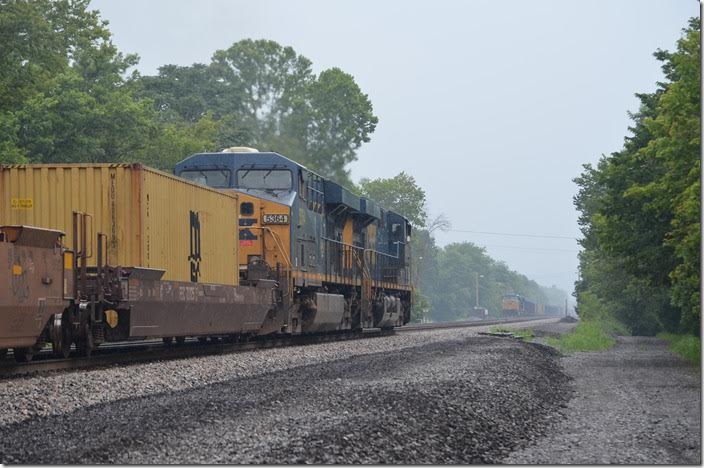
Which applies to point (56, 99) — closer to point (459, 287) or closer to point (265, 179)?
point (265, 179)

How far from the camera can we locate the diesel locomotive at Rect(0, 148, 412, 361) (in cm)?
1409

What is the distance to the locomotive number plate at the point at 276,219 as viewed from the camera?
22.5 meters

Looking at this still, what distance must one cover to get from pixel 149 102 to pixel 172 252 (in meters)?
30.9

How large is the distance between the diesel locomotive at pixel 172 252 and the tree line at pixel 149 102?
534 inches

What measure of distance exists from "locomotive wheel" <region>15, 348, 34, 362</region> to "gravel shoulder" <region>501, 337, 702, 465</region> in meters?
7.54

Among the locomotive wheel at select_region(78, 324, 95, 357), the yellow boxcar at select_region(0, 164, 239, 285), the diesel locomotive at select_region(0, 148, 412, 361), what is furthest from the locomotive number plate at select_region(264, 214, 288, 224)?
the locomotive wheel at select_region(78, 324, 95, 357)

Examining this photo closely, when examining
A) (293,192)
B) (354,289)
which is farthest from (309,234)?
(354,289)

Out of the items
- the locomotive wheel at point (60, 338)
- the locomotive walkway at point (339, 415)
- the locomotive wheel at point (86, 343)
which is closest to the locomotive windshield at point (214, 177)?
the locomotive walkway at point (339, 415)

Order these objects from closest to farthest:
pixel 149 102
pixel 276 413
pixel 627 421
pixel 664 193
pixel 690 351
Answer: pixel 276 413, pixel 627 421, pixel 664 193, pixel 690 351, pixel 149 102

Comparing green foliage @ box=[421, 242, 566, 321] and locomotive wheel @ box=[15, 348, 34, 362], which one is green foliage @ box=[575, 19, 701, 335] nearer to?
locomotive wheel @ box=[15, 348, 34, 362]

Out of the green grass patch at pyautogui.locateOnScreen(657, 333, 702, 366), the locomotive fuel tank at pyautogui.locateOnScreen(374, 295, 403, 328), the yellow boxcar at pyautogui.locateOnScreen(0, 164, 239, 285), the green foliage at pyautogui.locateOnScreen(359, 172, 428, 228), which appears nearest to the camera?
the yellow boxcar at pyautogui.locateOnScreen(0, 164, 239, 285)

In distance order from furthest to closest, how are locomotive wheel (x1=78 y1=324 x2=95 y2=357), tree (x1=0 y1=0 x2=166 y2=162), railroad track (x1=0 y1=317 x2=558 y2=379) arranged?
tree (x1=0 y1=0 x2=166 y2=162), locomotive wheel (x1=78 y1=324 x2=95 y2=357), railroad track (x1=0 y1=317 x2=558 y2=379)

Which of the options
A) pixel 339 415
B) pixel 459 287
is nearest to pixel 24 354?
pixel 339 415

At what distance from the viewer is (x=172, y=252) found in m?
17.8
